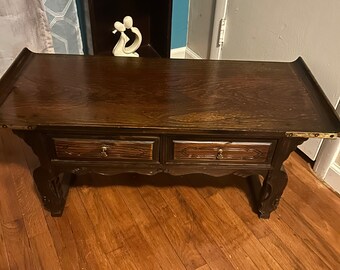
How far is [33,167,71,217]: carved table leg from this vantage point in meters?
1.18

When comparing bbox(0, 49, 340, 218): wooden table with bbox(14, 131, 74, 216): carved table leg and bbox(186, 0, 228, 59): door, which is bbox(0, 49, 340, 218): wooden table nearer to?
bbox(14, 131, 74, 216): carved table leg

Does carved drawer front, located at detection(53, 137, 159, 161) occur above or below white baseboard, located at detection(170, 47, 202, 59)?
above

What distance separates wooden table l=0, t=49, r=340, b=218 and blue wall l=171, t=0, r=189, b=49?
2.89 feet

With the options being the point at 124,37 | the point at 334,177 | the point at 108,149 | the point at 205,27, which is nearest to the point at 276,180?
the point at 334,177

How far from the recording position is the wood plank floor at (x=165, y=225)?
1.20 m

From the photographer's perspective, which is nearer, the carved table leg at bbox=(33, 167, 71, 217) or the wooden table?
the wooden table

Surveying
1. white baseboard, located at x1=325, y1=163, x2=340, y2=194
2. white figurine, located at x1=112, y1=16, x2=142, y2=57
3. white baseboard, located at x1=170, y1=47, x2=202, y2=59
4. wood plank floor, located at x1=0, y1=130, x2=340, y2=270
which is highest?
white figurine, located at x1=112, y1=16, x2=142, y2=57

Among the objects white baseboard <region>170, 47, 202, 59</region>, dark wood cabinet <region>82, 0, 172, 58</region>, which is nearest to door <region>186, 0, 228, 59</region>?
white baseboard <region>170, 47, 202, 59</region>

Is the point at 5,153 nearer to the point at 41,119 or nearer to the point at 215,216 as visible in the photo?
the point at 41,119

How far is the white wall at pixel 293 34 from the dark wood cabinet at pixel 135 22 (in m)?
0.35

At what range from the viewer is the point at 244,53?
1.77 meters

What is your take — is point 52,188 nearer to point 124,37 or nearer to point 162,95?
point 162,95

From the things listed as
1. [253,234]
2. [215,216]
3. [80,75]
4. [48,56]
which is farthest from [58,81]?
[253,234]

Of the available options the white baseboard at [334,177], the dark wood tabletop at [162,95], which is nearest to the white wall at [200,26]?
the dark wood tabletop at [162,95]
